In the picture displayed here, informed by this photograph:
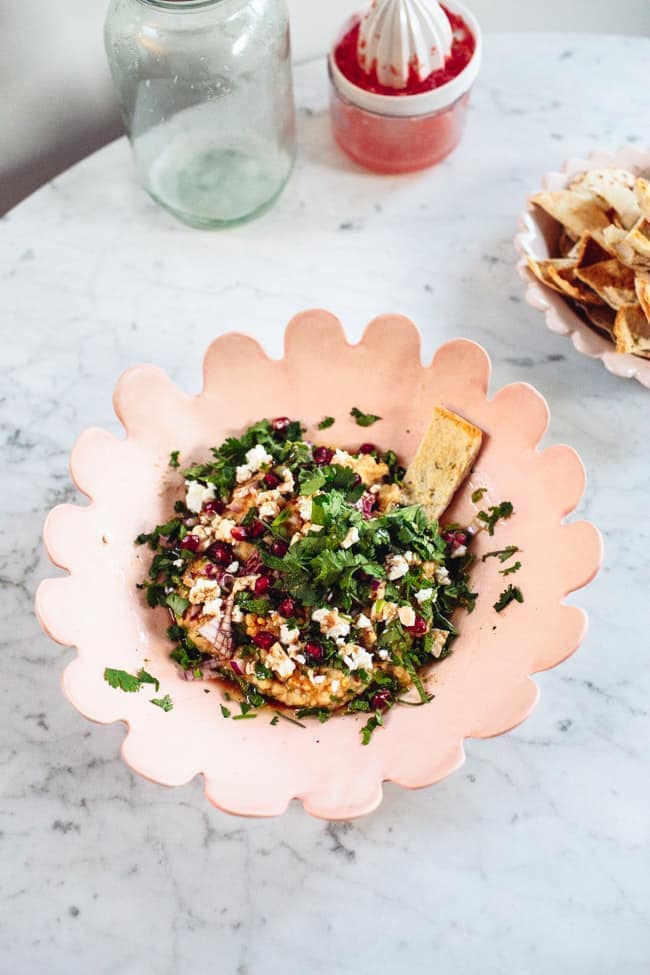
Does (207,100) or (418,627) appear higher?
(207,100)

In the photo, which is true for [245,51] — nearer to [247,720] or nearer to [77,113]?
[77,113]

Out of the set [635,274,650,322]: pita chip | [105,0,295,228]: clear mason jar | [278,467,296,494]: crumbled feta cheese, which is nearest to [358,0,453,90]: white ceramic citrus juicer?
[105,0,295,228]: clear mason jar

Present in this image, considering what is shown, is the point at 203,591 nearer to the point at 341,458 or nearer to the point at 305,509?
the point at 305,509

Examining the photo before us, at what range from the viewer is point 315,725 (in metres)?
1.47

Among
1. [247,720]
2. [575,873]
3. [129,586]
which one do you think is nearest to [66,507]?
[129,586]

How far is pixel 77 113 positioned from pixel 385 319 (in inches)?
44.2

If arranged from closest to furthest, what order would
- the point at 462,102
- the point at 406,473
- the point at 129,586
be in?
the point at 129,586
the point at 406,473
the point at 462,102

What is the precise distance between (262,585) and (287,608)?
6 cm

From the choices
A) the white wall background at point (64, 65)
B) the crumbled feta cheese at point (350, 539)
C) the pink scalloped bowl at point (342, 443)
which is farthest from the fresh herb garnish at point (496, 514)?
the white wall background at point (64, 65)

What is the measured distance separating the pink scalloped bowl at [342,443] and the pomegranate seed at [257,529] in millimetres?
180

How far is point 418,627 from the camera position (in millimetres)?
1481

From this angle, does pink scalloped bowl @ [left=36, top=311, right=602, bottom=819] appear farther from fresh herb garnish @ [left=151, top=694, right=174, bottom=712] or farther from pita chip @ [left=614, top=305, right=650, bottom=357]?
pita chip @ [left=614, top=305, right=650, bottom=357]

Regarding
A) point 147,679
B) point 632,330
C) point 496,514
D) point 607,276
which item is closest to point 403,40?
point 607,276

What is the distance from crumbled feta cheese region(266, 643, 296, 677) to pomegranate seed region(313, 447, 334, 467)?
0.35 metres
